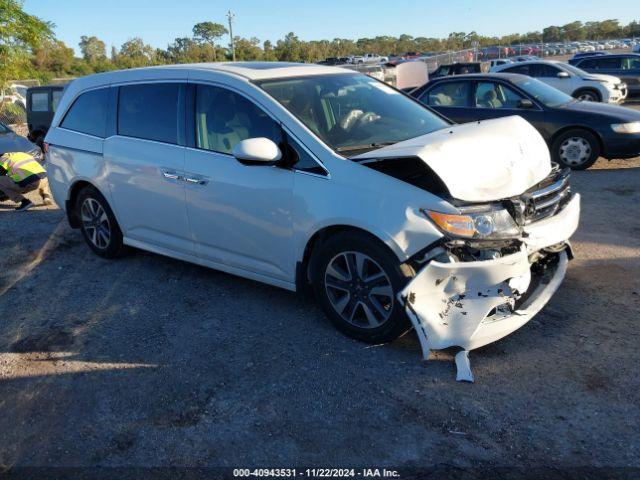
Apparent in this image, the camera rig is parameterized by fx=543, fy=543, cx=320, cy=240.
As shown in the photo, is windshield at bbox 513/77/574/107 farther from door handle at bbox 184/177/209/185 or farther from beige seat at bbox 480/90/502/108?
door handle at bbox 184/177/209/185

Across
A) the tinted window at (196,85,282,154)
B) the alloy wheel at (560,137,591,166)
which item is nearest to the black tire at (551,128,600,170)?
the alloy wheel at (560,137,591,166)

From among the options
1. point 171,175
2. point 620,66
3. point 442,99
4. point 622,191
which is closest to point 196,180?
point 171,175

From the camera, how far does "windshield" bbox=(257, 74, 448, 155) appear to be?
12.7ft

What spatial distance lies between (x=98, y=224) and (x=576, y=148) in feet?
23.2

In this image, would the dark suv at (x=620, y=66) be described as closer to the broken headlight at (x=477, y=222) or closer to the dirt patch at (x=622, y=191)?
the dirt patch at (x=622, y=191)

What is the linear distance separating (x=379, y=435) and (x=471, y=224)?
4.28 ft

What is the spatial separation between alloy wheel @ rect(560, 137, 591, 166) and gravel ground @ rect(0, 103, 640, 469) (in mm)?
4209

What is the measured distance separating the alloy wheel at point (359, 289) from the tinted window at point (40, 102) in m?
13.4

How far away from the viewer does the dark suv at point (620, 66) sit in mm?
18188

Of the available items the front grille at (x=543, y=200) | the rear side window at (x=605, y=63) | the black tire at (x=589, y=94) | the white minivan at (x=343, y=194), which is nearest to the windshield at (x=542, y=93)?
the white minivan at (x=343, y=194)

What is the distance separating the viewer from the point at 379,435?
278cm

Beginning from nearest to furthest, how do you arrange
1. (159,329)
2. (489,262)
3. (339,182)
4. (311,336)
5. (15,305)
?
1. (489,262)
2. (339,182)
3. (311,336)
4. (159,329)
5. (15,305)

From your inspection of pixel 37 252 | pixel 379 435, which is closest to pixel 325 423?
pixel 379 435

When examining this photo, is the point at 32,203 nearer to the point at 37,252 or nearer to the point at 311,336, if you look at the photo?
the point at 37,252
